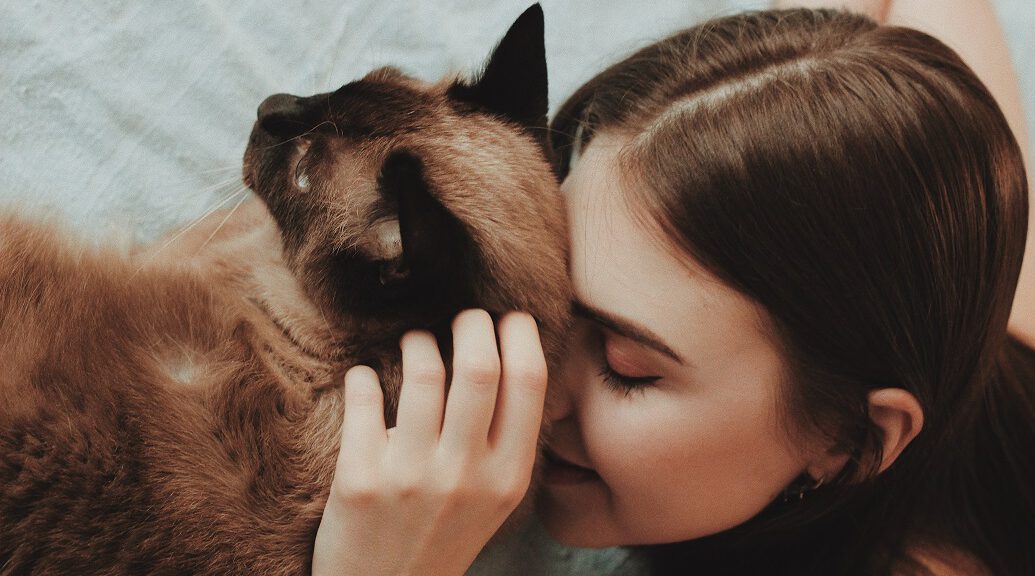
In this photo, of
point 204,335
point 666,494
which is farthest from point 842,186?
point 204,335

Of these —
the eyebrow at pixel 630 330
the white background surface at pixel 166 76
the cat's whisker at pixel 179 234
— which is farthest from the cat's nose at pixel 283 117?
the eyebrow at pixel 630 330

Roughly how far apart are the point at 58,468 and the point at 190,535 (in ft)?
0.56

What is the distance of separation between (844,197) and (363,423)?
647 mm

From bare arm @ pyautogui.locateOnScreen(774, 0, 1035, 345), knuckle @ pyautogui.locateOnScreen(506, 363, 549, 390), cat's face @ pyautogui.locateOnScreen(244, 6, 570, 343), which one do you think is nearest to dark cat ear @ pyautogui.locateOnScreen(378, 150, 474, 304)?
cat's face @ pyautogui.locateOnScreen(244, 6, 570, 343)

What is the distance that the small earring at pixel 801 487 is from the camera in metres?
1.16

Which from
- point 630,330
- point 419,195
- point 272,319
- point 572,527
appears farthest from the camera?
point 572,527

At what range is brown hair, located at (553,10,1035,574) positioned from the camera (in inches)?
36.5

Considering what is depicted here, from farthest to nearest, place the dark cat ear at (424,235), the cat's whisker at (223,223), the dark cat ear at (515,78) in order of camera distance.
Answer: the cat's whisker at (223,223) < the dark cat ear at (515,78) < the dark cat ear at (424,235)

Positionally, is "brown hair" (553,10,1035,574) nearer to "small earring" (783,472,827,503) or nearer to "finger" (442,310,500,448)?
"small earring" (783,472,827,503)

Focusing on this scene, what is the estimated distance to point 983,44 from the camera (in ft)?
5.14

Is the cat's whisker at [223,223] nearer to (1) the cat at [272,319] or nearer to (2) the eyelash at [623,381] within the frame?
(1) the cat at [272,319]

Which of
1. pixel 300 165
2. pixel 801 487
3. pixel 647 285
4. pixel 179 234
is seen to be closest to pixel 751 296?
pixel 647 285

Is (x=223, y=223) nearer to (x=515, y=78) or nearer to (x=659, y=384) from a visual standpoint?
(x=515, y=78)

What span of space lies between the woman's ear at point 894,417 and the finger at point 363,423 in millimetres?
645
